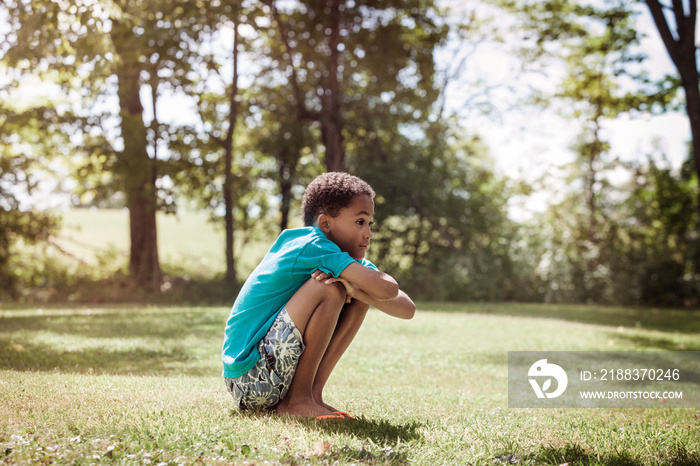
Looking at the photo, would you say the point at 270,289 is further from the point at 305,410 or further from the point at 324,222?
the point at 305,410

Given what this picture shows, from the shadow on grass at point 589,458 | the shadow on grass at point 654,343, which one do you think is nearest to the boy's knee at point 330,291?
the shadow on grass at point 589,458

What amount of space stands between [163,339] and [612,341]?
658 cm

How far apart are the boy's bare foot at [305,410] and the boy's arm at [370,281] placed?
0.80 meters

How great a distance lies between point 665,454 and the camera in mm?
3547

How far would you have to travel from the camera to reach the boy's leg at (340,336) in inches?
146

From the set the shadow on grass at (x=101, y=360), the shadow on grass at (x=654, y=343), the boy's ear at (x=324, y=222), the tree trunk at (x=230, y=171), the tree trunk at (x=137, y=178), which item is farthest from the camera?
the tree trunk at (x=230, y=171)

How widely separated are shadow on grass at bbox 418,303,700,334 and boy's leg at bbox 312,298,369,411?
8856 millimetres

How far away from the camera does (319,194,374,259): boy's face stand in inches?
147

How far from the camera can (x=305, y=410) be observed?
3.64 m

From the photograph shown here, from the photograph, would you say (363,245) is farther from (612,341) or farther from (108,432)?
(612,341)

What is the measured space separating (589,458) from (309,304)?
1770 mm

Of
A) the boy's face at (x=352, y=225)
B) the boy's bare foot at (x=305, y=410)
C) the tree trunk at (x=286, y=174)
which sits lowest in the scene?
the boy's bare foot at (x=305, y=410)

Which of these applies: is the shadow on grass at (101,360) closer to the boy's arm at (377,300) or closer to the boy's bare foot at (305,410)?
the boy's bare foot at (305,410)

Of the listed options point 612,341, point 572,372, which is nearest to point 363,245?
point 572,372
